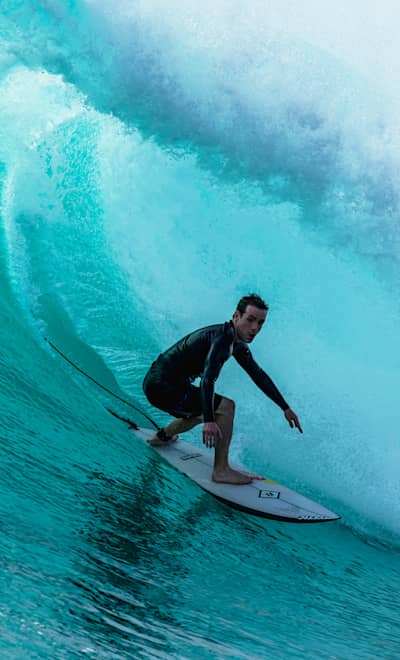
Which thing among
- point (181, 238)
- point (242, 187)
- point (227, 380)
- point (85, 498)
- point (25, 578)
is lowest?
point (25, 578)

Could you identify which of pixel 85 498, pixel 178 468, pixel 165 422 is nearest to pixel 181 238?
pixel 165 422

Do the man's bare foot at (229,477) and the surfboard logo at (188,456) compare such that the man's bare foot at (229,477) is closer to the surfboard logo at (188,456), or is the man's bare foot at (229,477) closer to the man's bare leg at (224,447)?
the man's bare leg at (224,447)

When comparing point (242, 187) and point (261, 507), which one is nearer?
point (261, 507)

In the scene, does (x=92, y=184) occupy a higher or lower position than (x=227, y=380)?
higher

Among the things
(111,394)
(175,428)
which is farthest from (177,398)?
(111,394)

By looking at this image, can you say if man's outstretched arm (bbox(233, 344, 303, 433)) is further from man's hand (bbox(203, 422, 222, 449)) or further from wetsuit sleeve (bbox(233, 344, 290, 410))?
man's hand (bbox(203, 422, 222, 449))

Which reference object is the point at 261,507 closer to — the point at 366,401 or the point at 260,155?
the point at 366,401

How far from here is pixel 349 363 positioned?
7.04 meters

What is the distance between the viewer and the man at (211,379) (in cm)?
365

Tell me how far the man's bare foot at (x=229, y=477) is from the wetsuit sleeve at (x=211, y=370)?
449 mm

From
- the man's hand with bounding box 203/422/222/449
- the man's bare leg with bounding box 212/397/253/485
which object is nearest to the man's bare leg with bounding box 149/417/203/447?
the man's bare leg with bounding box 212/397/253/485

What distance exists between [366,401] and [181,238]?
296cm

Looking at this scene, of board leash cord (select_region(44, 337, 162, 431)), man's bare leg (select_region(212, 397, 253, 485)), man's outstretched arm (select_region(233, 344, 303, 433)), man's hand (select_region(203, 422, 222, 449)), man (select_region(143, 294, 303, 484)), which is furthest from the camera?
board leash cord (select_region(44, 337, 162, 431))

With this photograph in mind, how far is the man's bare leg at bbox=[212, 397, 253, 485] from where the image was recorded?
3820mm
